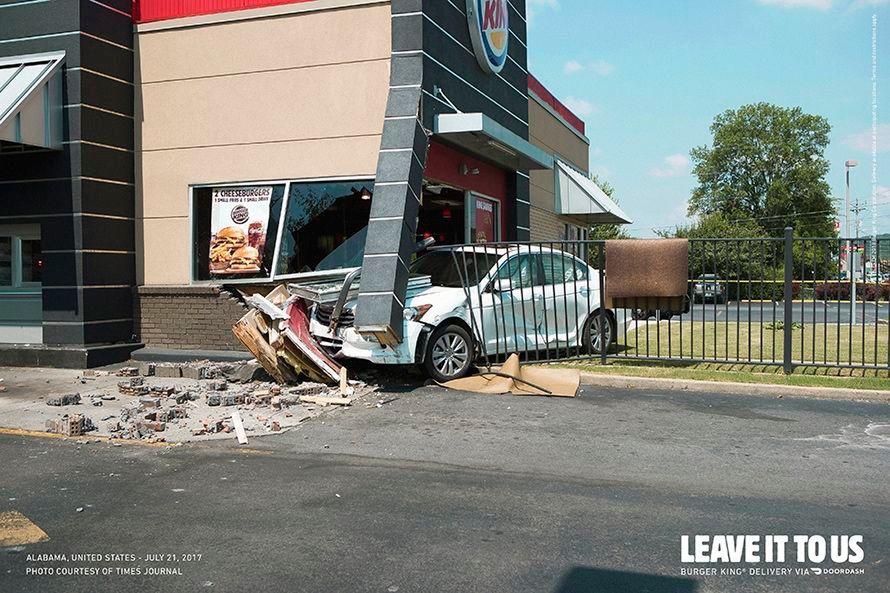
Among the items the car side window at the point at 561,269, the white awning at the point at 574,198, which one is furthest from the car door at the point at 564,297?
the white awning at the point at 574,198

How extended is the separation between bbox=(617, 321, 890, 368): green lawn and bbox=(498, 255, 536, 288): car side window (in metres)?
1.69

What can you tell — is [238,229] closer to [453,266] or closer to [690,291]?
[453,266]

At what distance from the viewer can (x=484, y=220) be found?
16.8 meters

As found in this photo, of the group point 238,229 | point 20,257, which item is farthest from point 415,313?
point 20,257

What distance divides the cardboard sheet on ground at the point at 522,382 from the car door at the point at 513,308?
0.64 meters

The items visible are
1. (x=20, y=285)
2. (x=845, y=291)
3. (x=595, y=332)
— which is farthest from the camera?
(x=20, y=285)

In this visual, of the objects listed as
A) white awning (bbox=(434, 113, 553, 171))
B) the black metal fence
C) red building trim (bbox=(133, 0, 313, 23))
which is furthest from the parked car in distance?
red building trim (bbox=(133, 0, 313, 23))

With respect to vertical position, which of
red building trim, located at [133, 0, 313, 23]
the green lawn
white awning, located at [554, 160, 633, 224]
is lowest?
the green lawn

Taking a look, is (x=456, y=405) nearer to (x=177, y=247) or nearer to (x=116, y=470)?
(x=116, y=470)

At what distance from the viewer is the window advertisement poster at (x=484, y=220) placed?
641 inches

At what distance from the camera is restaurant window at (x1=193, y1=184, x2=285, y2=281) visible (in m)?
13.1

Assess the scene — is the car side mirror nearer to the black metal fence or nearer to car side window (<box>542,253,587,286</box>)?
the black metal fence

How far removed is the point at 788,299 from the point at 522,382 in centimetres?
381

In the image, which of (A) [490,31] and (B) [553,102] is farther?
(B) [553,102]
